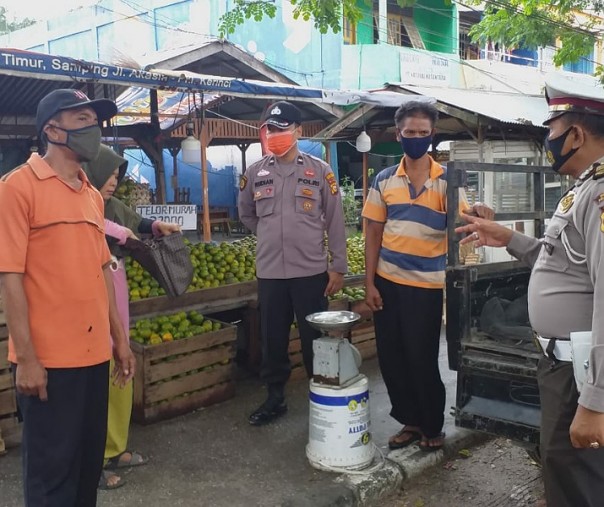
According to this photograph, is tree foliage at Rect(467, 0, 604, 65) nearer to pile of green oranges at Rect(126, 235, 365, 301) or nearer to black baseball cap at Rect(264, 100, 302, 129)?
pile of green oranges at Rect(126, 235, 365, 301)

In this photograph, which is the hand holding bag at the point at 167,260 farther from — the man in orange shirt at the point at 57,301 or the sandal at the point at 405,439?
the sandal at the point at 405,439

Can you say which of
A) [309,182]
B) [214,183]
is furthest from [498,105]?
[214,183]

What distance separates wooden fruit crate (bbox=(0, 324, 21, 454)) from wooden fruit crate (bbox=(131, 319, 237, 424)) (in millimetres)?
783

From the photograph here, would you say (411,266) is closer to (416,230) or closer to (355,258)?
(416,230)

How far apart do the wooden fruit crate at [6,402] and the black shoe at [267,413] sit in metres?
1.56

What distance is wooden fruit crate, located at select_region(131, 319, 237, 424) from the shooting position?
436cm

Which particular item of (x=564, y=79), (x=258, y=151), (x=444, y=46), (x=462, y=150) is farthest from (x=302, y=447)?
(x=444, y=46)

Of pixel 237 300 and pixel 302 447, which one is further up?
pixel 237 300

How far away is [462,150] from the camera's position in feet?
36.7

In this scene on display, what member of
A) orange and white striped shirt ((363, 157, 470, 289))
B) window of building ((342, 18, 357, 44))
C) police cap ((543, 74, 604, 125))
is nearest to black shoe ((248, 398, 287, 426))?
orange and white striped shirt ((363, 157, 470, 289))

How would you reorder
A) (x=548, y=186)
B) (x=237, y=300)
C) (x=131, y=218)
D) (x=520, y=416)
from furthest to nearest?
(x=548, y=186) < (x=237, y=300) < (x=131, y=218) < (x=520, y=416)

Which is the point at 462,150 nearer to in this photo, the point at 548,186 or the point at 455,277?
the point at 548,186

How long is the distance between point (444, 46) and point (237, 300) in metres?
14.7

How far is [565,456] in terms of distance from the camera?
2.18m
